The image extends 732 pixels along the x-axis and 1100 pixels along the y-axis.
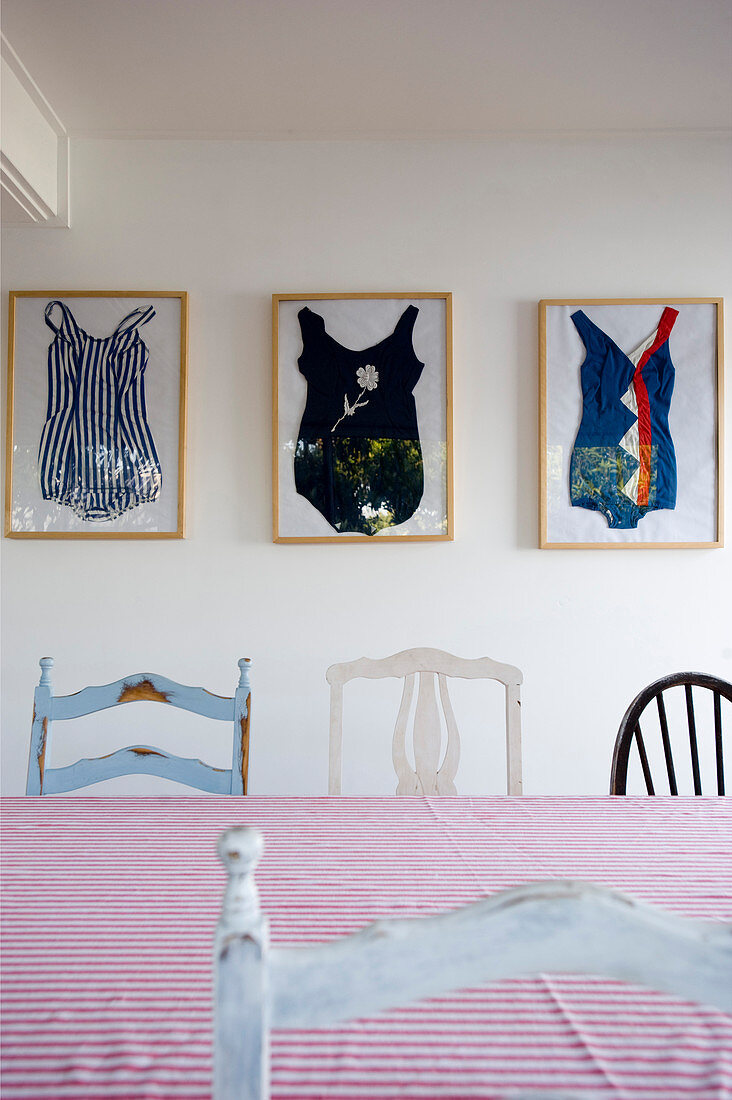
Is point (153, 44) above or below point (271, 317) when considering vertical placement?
above

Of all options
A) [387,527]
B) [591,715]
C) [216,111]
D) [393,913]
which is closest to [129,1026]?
[393,913]

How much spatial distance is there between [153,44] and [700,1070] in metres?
2.40

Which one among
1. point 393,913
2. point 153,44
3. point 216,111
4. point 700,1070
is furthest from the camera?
point 216,111

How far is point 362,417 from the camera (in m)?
2.27

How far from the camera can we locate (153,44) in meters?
1.90

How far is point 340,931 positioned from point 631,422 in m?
1.95

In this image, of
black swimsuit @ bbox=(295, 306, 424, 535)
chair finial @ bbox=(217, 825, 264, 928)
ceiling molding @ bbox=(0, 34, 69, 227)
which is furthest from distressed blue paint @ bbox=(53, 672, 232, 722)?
ceiling molding @ bbox=(0, 34, 69, 227)

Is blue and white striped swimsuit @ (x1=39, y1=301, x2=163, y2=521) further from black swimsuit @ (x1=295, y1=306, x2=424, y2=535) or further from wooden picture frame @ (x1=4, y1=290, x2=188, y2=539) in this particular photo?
black swimsuit @ (x1=295, y1=306, x2=424, y2=535)

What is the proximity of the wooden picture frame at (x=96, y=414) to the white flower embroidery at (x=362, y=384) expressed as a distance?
0.53 metres

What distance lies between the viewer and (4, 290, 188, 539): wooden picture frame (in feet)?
7.47

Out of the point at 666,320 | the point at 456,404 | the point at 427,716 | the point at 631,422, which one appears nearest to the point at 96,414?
the point at 456,404

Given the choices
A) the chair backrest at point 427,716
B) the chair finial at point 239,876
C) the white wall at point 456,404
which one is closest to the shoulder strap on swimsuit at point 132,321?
the white wall at point 456,404

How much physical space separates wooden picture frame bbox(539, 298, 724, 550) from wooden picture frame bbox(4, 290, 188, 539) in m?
1.22

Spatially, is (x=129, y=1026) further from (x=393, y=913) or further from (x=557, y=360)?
(x=557, y=360)
